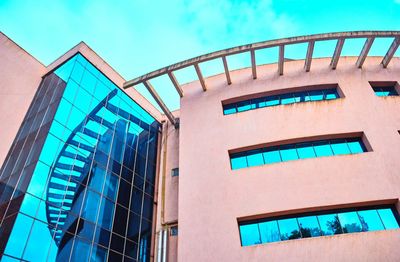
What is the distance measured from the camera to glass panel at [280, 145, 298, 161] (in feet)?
55.0

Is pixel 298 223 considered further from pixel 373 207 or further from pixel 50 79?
pixel 50 79

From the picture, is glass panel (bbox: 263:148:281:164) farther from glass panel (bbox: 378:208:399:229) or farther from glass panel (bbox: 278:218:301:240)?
glass panel (bbox: 378:208:399:229)

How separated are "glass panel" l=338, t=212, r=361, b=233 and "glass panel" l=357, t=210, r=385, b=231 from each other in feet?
0.68

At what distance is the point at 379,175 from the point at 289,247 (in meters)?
5.97

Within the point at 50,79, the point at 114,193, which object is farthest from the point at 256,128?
the point at 50,79

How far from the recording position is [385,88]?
20109 millimetres

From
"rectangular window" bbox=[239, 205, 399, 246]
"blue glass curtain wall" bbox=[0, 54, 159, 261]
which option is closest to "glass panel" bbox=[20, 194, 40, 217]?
"blue glass curtain wall" bbox=[0, 54, 159, 261]

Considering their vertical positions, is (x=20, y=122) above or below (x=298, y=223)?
above

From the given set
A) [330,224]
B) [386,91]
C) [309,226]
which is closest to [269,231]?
[309,226]

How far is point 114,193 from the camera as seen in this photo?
1697cm

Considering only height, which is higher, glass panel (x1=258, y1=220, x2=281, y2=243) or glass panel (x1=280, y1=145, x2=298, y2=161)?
glass panel (x1=280, y1=145, x2=298, y2=161)

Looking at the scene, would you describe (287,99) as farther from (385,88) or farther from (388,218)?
(388,218)

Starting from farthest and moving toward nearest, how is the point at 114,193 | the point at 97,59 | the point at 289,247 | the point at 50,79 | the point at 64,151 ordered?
the point at 97,59, the point at 50,79, the point at 114,193, the point at 64,151, the point at 289,247

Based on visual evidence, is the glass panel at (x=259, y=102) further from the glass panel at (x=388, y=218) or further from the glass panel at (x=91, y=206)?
the glass panel at (x=91, y=206)
